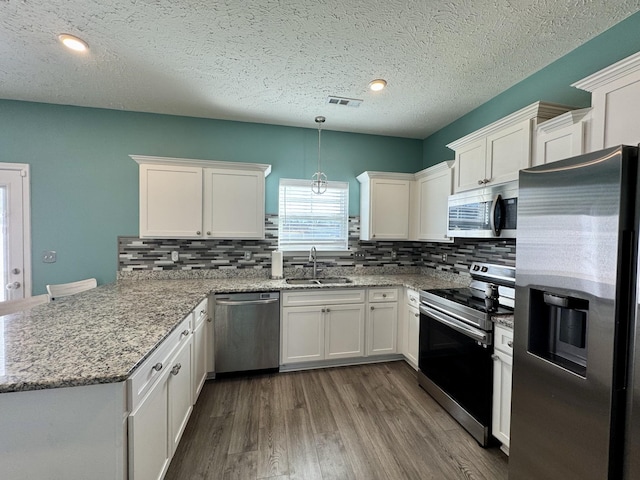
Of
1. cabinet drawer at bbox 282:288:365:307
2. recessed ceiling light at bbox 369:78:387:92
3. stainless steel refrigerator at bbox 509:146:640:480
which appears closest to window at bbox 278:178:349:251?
cabinet drawer at bbox 282:288:365:307

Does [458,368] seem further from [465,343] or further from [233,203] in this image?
[233,203]

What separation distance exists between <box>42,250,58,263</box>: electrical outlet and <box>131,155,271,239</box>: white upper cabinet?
3.35ft

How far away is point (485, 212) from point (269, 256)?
2259mm

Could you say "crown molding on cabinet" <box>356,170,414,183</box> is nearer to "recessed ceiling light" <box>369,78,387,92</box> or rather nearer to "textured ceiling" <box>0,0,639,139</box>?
"textured ceiling" <box>0,0,639,139</box>

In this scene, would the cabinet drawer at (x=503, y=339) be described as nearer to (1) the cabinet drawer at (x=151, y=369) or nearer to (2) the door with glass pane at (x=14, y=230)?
(1) the cabinet drawer at (x=151, y=369)

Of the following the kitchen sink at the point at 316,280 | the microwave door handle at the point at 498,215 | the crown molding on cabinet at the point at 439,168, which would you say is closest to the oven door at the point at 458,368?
the microwave door handle at the point at 498,215

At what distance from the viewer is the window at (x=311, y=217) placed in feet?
11.2

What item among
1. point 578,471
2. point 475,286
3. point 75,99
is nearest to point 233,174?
point 75,99

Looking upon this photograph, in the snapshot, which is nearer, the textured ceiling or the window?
the textured ceiling

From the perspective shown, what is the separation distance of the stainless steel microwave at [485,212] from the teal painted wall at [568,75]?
0.75 meters

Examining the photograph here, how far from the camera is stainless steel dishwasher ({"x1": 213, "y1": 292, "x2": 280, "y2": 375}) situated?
2.61 metres

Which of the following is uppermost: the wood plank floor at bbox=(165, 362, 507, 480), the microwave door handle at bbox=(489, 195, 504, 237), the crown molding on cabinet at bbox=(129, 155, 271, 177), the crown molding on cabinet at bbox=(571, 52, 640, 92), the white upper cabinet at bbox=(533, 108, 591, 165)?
the crown molding on cabinet at bbox=(571, 52, 640, 92)

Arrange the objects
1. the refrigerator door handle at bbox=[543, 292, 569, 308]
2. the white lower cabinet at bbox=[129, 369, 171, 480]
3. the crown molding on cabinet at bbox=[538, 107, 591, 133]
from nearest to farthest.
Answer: the white lower cabinet at bbox=[129, 369, 171, 480], the refrigerator door handle at bbox=[543, 292, 569, 308], the crown molding on cabinet at bbox=[538, 107, 591, 133]

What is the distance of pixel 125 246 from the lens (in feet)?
9.85
